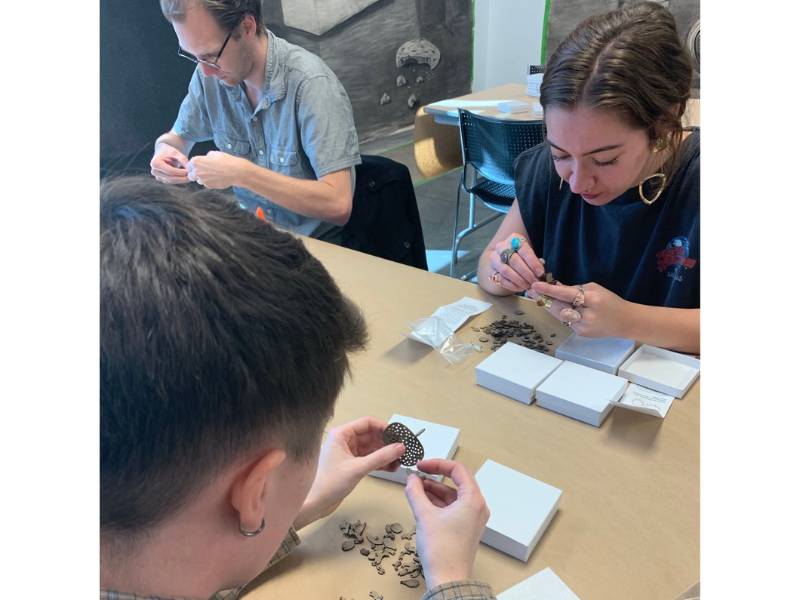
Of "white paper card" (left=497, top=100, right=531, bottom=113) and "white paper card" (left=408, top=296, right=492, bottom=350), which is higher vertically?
"white paper card" (left=408, top=296, right=492, bottom=350)

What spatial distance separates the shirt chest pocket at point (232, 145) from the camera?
1890 millimetres

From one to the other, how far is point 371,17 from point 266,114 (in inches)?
81.7

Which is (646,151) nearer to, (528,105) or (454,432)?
(454,432)

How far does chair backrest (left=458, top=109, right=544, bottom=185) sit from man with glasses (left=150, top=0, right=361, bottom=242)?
0.89 metres

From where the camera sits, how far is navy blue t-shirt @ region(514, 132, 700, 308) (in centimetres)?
123

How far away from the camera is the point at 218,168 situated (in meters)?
1.57

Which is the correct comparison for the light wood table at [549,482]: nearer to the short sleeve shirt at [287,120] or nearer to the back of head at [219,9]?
the short sleeve shirt at [287,120]

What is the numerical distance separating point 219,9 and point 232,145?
0.46 m

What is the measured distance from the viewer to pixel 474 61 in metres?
4.47

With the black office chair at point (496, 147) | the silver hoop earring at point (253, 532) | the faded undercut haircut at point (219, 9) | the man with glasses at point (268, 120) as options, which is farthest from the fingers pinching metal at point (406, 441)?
the black office chair at point (496, 147)

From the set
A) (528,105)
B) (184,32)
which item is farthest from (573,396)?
(528,105)

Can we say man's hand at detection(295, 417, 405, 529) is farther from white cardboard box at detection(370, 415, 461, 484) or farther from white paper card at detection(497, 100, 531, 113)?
white paper card at detection(497, 100, 531, 113)

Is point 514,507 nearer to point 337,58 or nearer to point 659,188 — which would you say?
point 659,188

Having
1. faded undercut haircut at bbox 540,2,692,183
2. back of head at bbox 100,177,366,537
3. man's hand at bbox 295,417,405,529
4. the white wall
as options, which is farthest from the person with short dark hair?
the white wall
